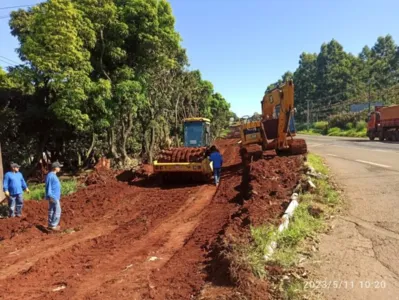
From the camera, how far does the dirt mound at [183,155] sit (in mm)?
16058

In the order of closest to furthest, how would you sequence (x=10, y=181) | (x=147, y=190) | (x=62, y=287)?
1. (x=62, y=287)
2. (x=10, y=181)
3. (x=147, y=190)

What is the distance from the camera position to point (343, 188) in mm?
11180

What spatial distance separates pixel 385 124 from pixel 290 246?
36287 millimetres

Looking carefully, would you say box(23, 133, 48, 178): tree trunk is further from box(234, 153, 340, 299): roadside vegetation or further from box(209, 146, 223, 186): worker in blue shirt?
box(234, 153, 340, 299): roadside vegetation

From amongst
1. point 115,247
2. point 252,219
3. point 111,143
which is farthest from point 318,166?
point 111,143

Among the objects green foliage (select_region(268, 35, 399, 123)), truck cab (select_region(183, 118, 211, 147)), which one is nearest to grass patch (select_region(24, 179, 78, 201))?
truck cab (select_region(183, 118, 211, 147))

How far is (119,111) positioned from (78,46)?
395 centimetres

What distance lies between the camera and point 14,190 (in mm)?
11039

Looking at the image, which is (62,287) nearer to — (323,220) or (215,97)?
(323,220)

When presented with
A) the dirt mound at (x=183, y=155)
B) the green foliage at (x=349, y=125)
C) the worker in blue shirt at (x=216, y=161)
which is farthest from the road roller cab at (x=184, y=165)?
the green foliage at (x=349, y=125)

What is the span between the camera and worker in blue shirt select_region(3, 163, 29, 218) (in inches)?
435

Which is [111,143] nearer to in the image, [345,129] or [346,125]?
[345,129]

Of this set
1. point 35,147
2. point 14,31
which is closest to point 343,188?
point 35,147

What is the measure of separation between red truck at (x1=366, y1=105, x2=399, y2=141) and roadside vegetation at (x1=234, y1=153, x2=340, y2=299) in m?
31.5
